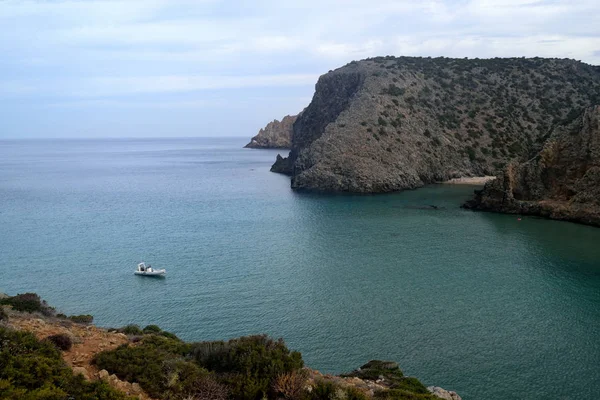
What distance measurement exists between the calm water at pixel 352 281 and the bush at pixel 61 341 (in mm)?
9947

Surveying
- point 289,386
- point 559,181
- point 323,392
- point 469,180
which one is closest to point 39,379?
point 289,386

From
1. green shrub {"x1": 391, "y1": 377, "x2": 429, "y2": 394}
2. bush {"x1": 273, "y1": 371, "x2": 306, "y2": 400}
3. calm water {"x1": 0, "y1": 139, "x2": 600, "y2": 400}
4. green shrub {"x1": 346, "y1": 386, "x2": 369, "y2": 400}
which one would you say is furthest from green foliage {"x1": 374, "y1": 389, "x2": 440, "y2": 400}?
calm water {"x1": 0, "y1": 139, "x2": 600, "y2": 400}

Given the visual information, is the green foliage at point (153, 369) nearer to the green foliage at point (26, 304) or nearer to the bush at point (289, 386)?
the bush at point (289, 386)

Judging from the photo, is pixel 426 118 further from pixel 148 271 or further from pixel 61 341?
pixel 61 341

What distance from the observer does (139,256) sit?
3844cm

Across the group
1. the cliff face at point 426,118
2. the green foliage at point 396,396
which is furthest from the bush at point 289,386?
the cliff face at point 426,118

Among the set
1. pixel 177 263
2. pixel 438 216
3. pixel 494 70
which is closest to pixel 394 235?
pixel 438 216

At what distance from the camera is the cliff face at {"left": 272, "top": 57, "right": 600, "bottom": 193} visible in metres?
77.2

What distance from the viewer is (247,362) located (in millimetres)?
13758

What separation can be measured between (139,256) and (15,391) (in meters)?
28.7

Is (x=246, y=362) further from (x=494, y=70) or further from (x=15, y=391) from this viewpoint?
(x=494, y=70)

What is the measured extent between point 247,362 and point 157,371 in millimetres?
2353

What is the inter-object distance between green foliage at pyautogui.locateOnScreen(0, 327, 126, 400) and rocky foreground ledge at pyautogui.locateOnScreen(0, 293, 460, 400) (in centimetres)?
2

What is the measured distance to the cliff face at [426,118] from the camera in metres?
77.2
